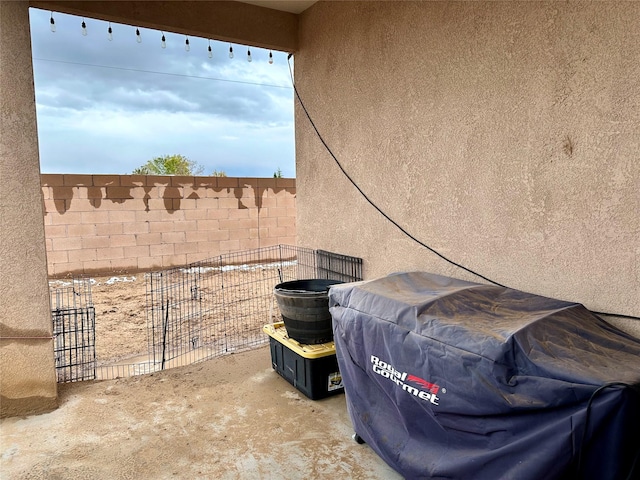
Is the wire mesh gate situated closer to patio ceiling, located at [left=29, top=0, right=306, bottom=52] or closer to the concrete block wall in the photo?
the concrete block wall

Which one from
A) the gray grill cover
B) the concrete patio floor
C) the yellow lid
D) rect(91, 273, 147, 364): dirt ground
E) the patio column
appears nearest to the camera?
the gray grill cover

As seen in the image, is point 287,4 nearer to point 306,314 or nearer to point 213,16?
point 213,16

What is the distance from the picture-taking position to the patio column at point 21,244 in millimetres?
2340

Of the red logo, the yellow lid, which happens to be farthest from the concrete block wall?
the red logo

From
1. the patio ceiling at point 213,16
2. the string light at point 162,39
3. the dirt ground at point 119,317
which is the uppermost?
the patio ceiling at point 213,16

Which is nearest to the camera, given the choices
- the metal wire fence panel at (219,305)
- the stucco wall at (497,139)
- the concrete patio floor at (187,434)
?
the stucco wall at (497,139)

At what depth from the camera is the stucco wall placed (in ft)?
5.43

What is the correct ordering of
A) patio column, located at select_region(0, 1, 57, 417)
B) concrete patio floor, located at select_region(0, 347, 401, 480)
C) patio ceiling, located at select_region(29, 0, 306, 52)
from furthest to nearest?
1. patio ceiling, located at select_region(29, 0, 306, 52)
2. patio column, located at select_region(0, 1, 57, 417)
3. concrete patio floor, located at select_region(0, 347, 401, 480)

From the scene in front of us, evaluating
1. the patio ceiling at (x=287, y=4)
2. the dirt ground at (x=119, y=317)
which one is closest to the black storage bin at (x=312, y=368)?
the dirt ground at (x=119, y=317)

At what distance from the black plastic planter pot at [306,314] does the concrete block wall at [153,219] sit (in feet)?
16.6

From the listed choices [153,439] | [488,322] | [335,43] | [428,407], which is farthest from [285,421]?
[335,43]

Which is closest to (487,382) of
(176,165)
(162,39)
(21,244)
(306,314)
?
(306,314)

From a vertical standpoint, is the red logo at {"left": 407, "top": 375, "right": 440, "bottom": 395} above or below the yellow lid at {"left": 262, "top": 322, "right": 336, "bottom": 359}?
above

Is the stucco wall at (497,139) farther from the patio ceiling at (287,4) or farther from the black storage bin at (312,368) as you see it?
the black storage bin at (312,368)
